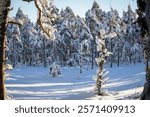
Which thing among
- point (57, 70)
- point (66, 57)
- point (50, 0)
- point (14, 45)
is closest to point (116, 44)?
point (66, 57)

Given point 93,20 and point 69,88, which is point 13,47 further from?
point 69,88

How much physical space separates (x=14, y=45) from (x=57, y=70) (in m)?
33.5

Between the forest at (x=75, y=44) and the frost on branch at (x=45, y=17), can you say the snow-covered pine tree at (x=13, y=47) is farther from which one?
the frost on branch at (x=45, y=17)

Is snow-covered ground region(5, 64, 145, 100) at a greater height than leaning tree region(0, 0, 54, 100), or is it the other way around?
leaning tree region(0, 0, 54, 100)

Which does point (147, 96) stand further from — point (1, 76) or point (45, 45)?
point (45, 45)

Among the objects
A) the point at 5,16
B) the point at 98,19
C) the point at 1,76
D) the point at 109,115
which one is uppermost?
the point at 98,19

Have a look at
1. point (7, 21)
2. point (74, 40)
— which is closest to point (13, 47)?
point (74, 40)

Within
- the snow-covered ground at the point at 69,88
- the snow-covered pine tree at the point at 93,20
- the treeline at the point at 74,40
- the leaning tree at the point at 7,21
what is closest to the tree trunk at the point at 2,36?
the leaning tree at the point at 7,21

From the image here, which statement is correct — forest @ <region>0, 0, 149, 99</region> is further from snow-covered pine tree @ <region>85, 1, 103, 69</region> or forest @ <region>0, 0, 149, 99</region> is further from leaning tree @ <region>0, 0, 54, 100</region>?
leaning tree @ <region>0, 0, 54, 100</region>

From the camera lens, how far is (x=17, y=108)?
8391 millimetres

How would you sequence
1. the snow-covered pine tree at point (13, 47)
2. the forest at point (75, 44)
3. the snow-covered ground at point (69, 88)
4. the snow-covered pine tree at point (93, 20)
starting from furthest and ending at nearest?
1. the snow-covered pine tree at point (13, 47)
2. the snow-covered pine tree at point (93, 20)
3. the forest at point (75, 44)
4. the snow-covered ground at point (69, 88)

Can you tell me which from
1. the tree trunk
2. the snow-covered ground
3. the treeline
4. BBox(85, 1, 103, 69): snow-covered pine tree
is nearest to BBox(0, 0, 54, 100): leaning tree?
the tree trunk

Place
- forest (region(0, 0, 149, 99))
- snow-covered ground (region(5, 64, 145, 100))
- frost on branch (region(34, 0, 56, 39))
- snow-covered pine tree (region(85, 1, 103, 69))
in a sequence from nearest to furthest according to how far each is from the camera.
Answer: frost on branch (region(34, 0, 56, 39)) → snow-covered ground (region(5, 64, 145, 100)) → forest (region(0, 0, 149, 99)) → snow-covered pine tree (region(85, 1, 103, 69))

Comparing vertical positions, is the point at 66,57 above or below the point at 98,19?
below
